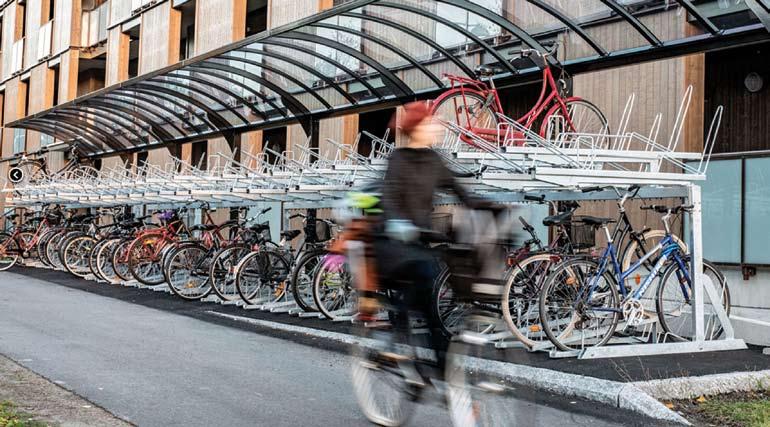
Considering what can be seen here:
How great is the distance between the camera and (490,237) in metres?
4.45

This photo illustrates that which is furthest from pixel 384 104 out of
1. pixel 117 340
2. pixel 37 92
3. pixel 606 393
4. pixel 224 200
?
pixel 37 92

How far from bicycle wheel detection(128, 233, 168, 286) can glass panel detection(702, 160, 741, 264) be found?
8.20m

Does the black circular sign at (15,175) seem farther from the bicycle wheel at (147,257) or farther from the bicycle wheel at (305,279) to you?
the bicycle wheel at (305,279)

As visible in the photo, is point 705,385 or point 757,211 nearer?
point 705,385

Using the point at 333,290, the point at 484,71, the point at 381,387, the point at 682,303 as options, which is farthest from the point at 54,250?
the point at 381,387

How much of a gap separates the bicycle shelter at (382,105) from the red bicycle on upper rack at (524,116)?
14cm

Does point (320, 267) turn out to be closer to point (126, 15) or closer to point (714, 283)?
point (714, 283)

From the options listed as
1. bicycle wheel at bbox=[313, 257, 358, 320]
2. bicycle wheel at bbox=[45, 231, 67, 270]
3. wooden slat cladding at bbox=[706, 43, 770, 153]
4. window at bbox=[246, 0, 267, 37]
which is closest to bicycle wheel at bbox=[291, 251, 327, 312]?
bicycle wheel at bbox=[313, 257, 358, 320]

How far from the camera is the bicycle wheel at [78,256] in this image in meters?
17.2

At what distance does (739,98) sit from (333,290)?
5.63 m

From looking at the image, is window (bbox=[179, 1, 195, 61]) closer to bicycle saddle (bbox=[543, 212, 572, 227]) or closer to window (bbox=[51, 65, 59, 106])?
window (bbox=[51, 65, 59, 106])

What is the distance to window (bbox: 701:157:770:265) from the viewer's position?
992 cm

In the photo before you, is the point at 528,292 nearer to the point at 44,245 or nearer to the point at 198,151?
the point at 44,245

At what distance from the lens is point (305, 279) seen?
10781 millimetres
